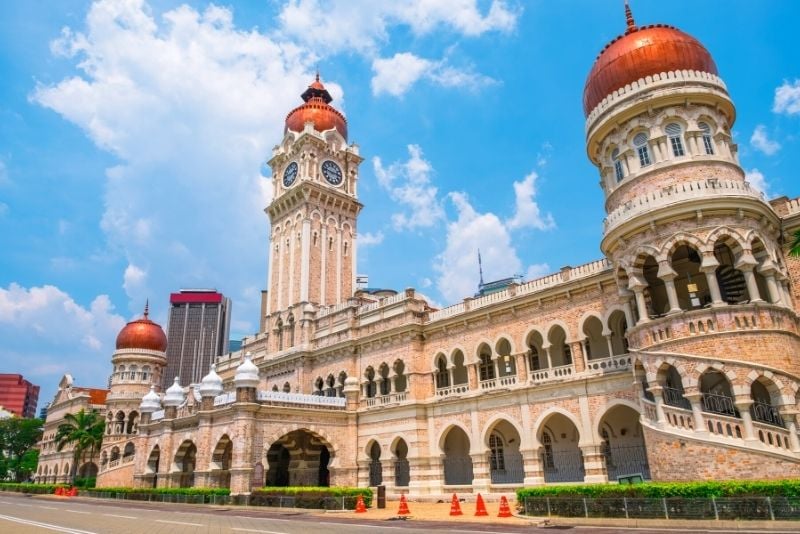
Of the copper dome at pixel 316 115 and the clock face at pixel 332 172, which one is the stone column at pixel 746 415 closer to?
the clock face at pixel 332 172

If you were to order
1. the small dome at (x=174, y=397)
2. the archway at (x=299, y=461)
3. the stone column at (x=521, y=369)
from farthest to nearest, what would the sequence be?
the small dome at (x=174, y=397), the archway at (x=299, y=461), the stone column at (x=521, y=369)

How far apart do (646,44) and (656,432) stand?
14.4 m

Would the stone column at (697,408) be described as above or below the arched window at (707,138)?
below

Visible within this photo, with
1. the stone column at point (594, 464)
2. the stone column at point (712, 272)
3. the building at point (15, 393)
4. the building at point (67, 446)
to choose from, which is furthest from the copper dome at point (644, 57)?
the building at point (15, 393)

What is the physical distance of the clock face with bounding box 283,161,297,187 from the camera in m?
42.1

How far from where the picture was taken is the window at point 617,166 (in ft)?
70.9

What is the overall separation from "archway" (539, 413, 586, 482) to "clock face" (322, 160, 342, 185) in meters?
24.8

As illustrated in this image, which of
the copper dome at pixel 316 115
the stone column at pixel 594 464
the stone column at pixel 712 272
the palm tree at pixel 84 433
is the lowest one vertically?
the stone column at pixel 594 464

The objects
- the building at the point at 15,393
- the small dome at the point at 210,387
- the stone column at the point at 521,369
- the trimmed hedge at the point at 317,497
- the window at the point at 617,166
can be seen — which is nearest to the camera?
the window at the point at 617,166

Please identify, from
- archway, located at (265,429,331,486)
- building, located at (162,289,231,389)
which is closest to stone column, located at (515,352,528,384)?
archway, located at (265,429,331,486)

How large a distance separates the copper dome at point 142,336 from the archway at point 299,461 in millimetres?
27918

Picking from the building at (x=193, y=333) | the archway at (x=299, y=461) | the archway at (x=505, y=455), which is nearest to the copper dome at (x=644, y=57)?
the archway at (x=505, y=455)

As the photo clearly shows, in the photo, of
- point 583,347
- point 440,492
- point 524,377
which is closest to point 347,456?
point 440,492

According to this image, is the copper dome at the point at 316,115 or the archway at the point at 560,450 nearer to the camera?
the archway at the point at 560,450
